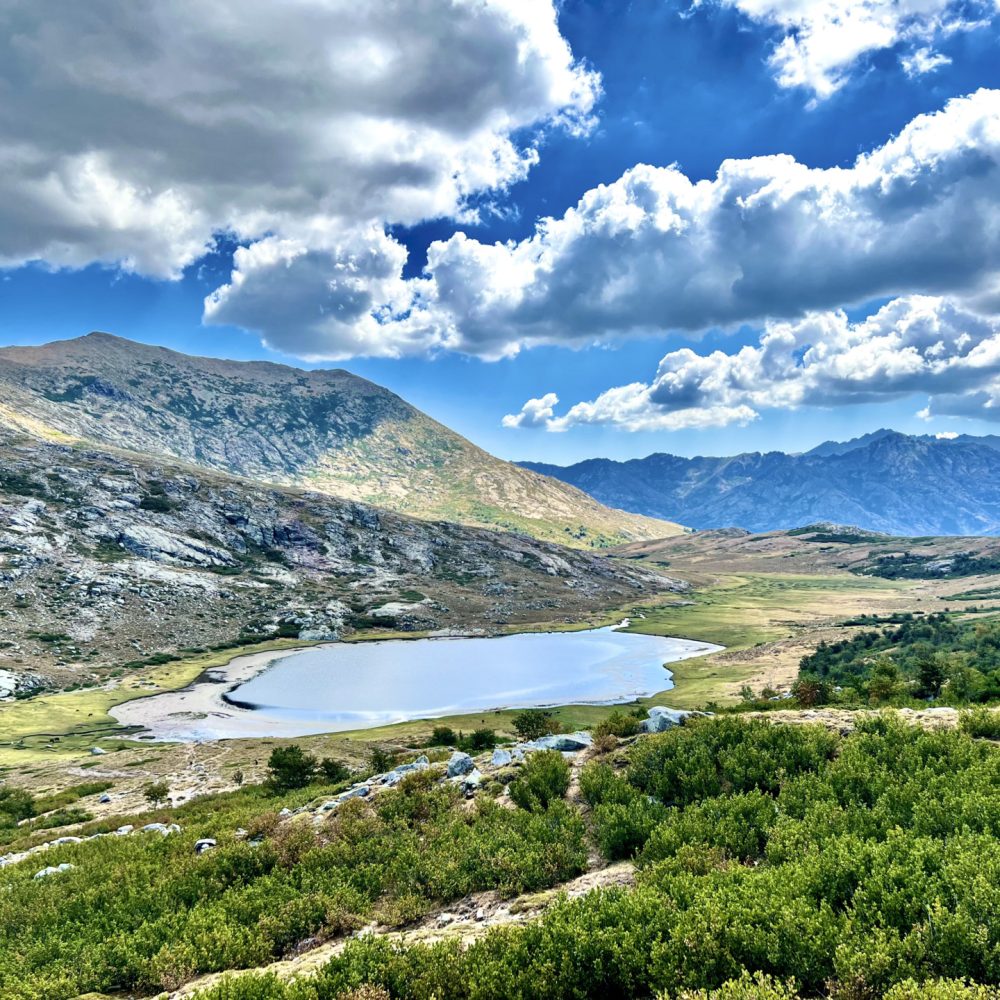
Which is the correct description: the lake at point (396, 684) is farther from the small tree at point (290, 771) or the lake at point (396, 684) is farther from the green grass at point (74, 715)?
the small tree at point (290, 771)

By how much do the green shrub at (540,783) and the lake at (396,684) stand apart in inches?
2820

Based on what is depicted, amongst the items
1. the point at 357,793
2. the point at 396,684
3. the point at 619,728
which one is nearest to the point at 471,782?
the point at 357,793

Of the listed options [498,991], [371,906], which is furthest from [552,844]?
[498,991]

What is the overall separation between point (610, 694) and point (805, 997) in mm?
101897

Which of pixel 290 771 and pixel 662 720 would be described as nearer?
pixel 662 720

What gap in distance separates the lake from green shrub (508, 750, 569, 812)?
2820 inches

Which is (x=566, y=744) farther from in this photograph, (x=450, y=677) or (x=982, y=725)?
(x=450, y=677)

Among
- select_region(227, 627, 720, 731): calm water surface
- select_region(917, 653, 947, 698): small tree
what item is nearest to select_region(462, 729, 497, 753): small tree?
select_region(917, 653, 947, 698): small tree

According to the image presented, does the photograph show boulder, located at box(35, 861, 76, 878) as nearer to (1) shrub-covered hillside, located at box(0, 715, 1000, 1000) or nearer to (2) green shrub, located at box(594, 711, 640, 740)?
(1) shrub-covered hillside, located at box(0, 715, 1000, 1000)

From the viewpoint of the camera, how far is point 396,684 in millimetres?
114438

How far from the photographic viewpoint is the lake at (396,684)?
8894cm

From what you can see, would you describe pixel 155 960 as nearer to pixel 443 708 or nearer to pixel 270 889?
pixel 270 889

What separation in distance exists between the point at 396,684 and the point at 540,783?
10190 cm

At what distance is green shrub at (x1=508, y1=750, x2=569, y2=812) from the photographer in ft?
61.2
